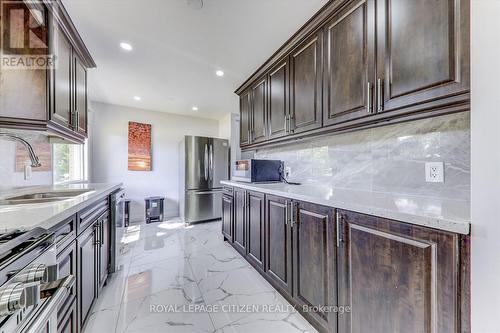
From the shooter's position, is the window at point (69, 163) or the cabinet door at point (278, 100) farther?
the window at point (69, 163)

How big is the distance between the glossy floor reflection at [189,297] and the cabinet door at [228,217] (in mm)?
196

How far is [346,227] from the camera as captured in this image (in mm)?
1153

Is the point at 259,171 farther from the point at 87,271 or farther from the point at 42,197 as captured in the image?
the point at 42,197

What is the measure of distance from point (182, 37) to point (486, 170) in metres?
2.34

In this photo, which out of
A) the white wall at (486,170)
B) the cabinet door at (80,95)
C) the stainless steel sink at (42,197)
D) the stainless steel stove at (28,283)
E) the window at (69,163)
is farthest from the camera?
the window at (69,163)

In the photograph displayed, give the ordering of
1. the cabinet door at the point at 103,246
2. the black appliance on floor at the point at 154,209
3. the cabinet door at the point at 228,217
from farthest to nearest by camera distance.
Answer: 1. the black appliance on floor at the point at 154,209
2. the cabinet door at the point at 228,217
3. the cabinet door at the point at 103,246

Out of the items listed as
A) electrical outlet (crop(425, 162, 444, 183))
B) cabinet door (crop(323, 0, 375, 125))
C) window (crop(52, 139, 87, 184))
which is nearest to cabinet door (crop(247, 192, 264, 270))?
cabinet door (crop(323, 0, 375, 125))

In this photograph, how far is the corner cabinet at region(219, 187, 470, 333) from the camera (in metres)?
0.77

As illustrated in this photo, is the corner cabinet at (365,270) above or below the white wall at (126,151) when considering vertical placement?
below

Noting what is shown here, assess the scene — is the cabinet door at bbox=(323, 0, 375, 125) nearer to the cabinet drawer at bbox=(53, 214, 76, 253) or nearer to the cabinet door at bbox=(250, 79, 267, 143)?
the cabinet door at bbox=(250, 79, 267, 143)

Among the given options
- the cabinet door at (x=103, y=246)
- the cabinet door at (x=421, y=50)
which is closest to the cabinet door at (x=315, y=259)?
the cabinet door at (x=421, y=50)

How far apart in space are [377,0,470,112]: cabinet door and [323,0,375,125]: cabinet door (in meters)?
0.07

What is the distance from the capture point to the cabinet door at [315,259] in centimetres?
125

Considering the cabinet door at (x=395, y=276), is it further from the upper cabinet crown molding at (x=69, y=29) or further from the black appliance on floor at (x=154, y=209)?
the black appliance on floor at (x=154, y=209)
